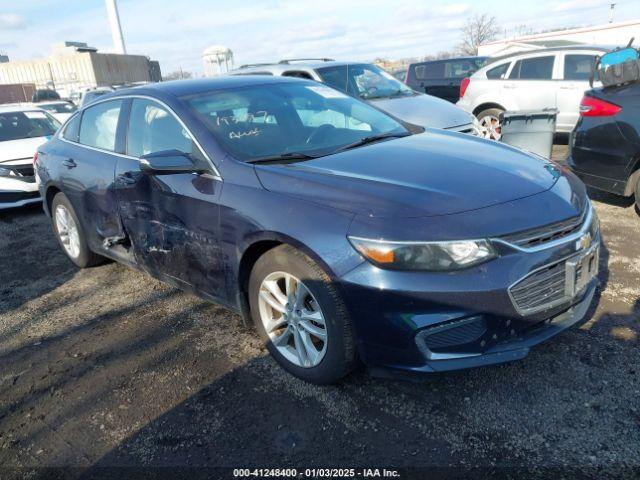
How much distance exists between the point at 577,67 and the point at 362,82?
3751mm

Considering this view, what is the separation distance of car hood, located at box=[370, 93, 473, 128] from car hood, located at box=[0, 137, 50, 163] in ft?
16.4

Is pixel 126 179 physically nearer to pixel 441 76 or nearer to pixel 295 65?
pixel 295 65

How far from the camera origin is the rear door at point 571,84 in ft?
27.6

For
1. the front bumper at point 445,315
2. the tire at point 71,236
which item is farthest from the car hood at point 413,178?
the tire at point 71,236

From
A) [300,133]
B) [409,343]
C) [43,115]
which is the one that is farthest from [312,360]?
[43,115]

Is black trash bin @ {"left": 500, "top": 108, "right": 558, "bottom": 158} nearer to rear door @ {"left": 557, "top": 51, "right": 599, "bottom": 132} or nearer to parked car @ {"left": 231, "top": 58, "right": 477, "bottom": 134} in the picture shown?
parked car @ {"left": 231, "top": 58, "right": 477, "bottom": 134}

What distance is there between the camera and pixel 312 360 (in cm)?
276

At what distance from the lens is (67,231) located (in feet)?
16.0

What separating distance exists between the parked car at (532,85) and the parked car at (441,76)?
2.30 meters

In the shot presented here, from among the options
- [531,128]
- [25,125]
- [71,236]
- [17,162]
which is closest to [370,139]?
[71,236]

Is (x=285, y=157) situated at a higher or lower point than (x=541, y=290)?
higher

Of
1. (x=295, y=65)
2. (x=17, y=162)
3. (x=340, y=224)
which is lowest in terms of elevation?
(x=17, y=162)

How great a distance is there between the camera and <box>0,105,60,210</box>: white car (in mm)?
7023

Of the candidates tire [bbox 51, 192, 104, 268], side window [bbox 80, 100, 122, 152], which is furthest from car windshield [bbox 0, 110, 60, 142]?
side window [bbox 80, 100, 122, 152]
